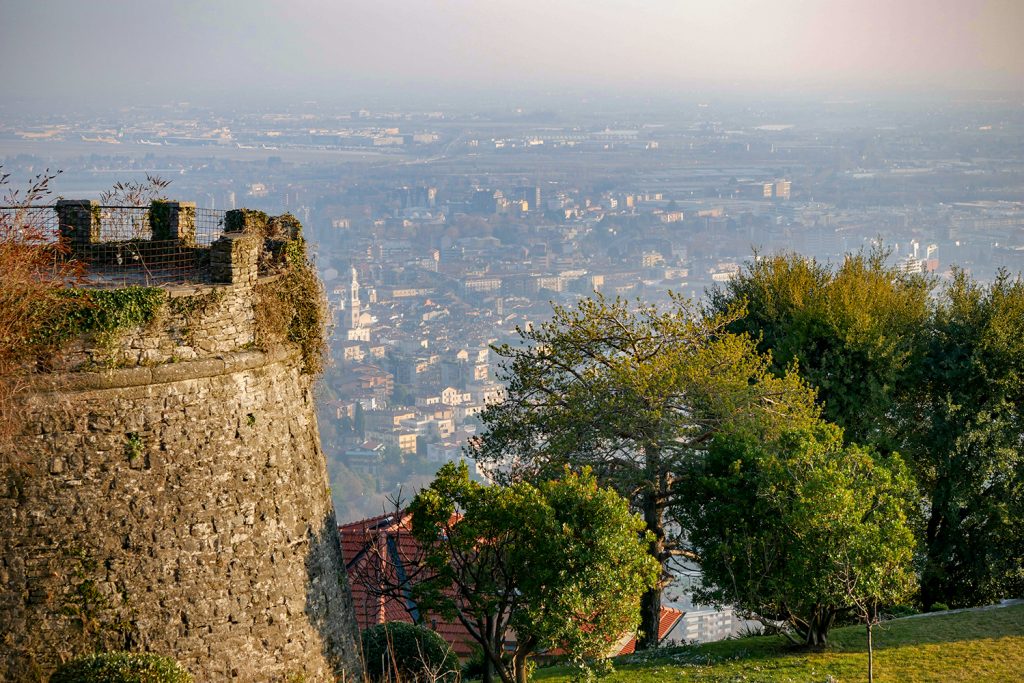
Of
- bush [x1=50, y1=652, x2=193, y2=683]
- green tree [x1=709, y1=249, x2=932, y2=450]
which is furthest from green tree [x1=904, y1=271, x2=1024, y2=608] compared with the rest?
bush [x1=50, y1=652, x2=193, y2=683]

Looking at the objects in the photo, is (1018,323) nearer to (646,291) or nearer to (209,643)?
(209,643)

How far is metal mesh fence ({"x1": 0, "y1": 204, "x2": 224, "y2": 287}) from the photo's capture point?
14438 mm

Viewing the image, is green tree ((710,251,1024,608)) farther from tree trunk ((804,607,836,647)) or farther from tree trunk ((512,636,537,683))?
tree trunk ((512,636,537,683))

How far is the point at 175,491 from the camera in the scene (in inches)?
493

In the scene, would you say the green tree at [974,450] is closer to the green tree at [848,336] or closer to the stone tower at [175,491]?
the green tree at [848,336]

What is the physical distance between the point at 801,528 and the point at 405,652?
21.0 ft

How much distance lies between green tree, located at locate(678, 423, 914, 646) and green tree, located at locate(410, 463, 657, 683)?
2.65 meters

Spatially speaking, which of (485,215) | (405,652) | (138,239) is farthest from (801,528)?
(485,215)

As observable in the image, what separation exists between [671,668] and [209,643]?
8.19 metres

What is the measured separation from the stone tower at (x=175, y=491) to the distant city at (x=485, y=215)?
53176 mm

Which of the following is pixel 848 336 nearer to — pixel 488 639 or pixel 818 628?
pixel 818 628

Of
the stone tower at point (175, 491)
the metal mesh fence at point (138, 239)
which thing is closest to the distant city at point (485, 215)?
the metal mesh fence at point (138, 239)

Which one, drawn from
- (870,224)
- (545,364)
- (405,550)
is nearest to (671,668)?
(545,364)

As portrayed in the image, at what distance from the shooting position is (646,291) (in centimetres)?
10506
